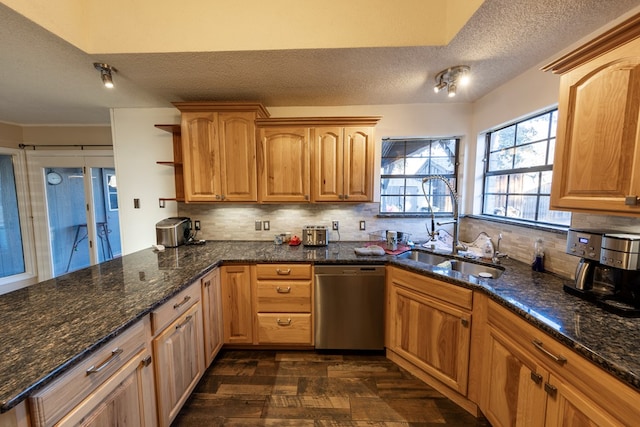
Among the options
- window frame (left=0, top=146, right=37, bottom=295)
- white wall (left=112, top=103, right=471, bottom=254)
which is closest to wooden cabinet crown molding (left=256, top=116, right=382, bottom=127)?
white wall (left=112, top=103, right=471, bottom=254)

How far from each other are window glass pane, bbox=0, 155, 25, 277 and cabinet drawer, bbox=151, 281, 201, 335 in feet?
11.6

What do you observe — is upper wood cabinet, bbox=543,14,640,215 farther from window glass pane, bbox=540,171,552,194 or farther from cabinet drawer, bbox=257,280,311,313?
cabinet drawer, bbox=257,280,311,313

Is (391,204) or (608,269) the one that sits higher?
(391,204)

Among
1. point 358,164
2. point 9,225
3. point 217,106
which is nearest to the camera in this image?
point 217,106

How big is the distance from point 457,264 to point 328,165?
1.49 m

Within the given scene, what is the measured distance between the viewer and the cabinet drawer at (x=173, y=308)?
4.13 feet

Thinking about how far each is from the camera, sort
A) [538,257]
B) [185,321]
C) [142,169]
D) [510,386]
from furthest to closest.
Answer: [142,169] → [538,257] → [185,321] → [510,386]

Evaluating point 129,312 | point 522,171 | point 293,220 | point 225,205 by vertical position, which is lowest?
point 129,312

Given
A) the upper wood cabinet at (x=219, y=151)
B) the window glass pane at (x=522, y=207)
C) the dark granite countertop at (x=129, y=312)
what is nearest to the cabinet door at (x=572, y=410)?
the dark granite countertop at (x=129, y=312)

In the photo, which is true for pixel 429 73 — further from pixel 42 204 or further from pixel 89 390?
pixel 42 204

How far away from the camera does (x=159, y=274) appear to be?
1.64 metres

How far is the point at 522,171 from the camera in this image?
199 centimetres

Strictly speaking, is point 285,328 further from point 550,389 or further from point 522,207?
point 522,207

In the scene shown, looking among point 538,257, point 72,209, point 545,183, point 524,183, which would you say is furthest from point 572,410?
point 72,209
